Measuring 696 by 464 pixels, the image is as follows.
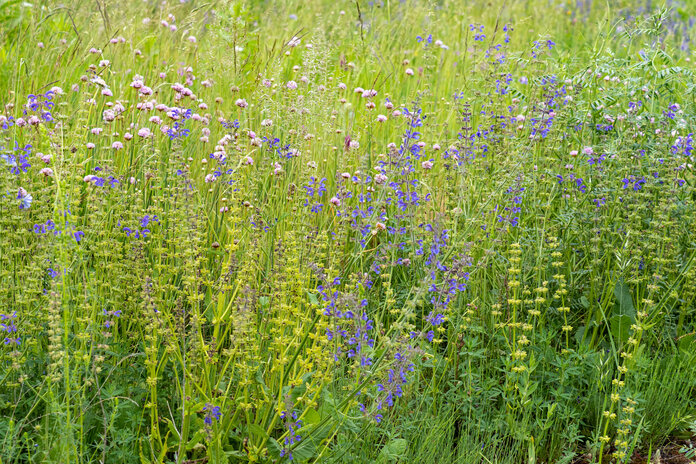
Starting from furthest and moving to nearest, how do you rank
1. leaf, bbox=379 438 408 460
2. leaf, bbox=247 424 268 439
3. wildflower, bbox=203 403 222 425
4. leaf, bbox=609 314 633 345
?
leaf, bbox=609 314 633 345, leaf, bbox=379 438 408 460, leaf, bbox=247 424 268 439, wildflower, bbox=203 403 222 425

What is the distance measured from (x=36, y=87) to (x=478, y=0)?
19.4ft

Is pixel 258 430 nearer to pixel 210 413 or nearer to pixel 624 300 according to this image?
pixel 210 413

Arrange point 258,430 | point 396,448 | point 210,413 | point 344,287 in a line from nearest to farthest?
1. point 210,413
2. point 258,430
3. point 396,448
4. point 344,287

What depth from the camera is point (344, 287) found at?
3104mm

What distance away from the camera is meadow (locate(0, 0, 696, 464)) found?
6.91 feet

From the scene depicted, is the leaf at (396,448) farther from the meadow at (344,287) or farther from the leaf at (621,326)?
the leaf at (621,326)

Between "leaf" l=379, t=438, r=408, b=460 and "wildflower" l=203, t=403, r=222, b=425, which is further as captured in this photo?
"leaf" l=379, t=438, r=408, b=460

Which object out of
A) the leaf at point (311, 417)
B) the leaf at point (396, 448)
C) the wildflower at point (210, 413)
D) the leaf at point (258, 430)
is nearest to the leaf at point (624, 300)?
the leaf at point (396, 448)

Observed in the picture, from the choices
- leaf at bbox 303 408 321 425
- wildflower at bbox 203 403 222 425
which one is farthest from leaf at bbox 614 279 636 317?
wildflower at bbox 203 403 222 425

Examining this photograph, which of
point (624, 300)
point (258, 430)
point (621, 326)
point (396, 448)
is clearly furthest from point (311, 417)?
point (624, 300)

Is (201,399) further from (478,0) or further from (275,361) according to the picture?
(478,0)

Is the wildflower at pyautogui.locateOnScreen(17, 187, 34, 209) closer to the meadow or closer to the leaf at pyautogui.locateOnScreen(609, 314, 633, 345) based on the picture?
the meadow

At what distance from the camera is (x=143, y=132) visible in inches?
118

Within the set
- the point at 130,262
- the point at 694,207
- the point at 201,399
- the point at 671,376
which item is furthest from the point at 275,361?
the point at 694,207
